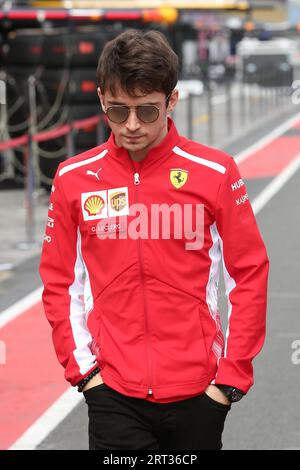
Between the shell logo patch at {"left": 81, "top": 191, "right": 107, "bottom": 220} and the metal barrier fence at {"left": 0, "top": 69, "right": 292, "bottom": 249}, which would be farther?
the metal barrier fence at {"left": 0, "top": 69, "right": 292, "bottom": 249}

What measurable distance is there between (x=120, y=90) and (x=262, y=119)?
28.0 m

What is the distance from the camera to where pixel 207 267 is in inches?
151

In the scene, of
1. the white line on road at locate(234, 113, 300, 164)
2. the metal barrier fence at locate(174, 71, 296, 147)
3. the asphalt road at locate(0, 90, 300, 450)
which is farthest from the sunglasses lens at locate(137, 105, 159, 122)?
the metal barrier fence at locate(174, 71, 296, 147)

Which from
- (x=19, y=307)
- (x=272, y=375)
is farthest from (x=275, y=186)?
(x=272, y=375)

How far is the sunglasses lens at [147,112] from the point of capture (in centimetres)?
369

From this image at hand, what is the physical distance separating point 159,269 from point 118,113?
1.55ft

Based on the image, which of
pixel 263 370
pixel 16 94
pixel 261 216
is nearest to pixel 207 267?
pixel 263 370

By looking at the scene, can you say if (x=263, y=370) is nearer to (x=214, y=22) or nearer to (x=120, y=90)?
(x=120, y=90)

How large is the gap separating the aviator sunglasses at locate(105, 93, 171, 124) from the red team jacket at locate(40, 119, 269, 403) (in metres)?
0.13

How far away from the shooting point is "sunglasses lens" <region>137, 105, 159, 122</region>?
3.69 meters

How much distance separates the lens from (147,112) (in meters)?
3.70

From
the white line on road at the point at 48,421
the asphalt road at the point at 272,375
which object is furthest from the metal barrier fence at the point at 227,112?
the white line on road at the point at 48,421

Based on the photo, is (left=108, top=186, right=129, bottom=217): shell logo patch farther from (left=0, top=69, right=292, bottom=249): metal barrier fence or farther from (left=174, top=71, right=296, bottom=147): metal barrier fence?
(left=174, top=71, right=296, bottom=147): metal barrier fence

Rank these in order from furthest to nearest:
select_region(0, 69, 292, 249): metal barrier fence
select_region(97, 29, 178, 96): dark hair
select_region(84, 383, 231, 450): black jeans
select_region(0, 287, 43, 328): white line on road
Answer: select_region(0, 69, 292, 249): metal barrier fence, select_region(0, 287, 43, 328): white line on road, select_region(84, 383, 231, 450): black jeans, select_region(97, 29, 178, 96): dark hair
